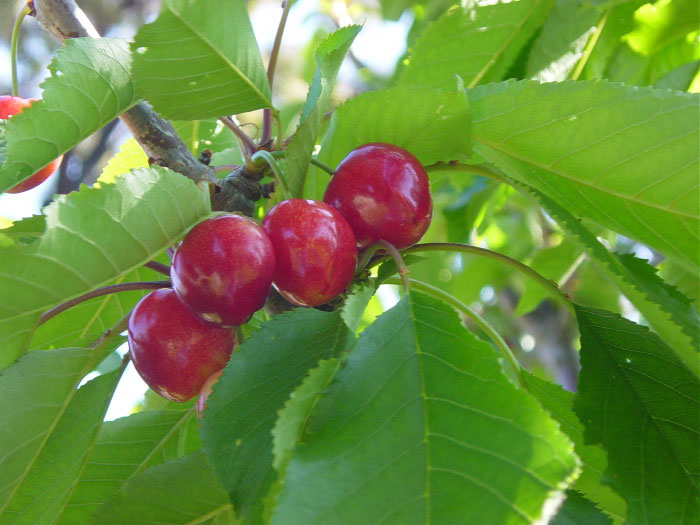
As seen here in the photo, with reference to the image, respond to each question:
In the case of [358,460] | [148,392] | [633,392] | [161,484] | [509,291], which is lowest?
[509,291]

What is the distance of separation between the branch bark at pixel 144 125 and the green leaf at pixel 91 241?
21cm

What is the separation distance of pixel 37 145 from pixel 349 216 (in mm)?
298

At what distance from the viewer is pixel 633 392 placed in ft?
2.32

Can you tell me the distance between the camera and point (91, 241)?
22.3 inches

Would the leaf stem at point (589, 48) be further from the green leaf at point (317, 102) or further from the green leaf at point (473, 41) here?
the green leaf at point (317, 102)

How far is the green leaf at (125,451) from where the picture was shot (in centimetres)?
83

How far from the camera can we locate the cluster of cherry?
2.13 ft

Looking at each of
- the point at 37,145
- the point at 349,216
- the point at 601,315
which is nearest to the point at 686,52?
the point at 601,315

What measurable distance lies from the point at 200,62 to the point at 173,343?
0.27 metres

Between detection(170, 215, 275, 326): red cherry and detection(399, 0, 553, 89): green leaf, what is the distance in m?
0.51

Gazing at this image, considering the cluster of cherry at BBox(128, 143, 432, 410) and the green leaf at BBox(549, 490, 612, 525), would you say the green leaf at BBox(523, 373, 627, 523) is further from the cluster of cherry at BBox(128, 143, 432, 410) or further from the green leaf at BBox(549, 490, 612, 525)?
the cluster of cherry at BBox(128, 143, 432, 410)

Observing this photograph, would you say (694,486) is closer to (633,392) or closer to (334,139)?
(633,392)

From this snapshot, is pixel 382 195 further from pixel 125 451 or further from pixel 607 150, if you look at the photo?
pixel 125 451

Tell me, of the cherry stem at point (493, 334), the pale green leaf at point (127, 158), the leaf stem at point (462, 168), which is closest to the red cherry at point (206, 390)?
the cherry stem at point (493, 334)
